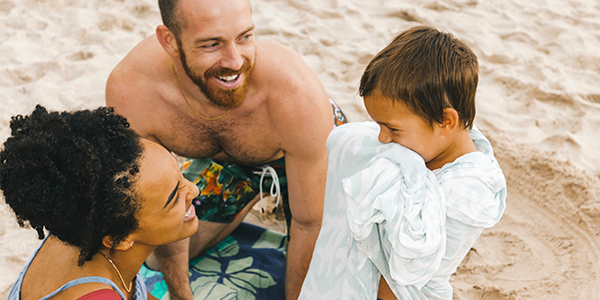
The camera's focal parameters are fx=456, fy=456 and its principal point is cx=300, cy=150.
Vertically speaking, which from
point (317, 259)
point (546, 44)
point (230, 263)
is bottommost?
point (230, 263)

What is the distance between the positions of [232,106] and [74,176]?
1036mm

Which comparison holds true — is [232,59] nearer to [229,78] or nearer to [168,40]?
[229,78]

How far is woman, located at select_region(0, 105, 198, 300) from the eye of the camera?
122 cm

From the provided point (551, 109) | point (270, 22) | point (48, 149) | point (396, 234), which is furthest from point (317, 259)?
point (270, 22)

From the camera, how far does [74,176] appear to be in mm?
1226

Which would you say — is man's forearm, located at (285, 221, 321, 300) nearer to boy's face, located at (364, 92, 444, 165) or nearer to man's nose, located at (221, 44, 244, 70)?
man's nose, located at (221, 44, 244, 70)

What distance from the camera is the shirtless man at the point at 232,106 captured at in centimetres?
204

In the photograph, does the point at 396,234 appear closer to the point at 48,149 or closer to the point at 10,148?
the point at 48,149

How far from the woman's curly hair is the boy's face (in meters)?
0.73

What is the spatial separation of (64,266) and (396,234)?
38.5 inches

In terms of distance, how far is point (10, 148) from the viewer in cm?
123

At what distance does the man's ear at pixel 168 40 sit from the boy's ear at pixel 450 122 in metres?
1.29

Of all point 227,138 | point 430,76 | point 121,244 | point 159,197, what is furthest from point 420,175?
point 227,138

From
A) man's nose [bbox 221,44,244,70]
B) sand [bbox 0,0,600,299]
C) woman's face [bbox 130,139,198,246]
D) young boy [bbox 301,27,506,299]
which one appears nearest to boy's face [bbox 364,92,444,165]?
young boy [bbox 301,27,506,299]
